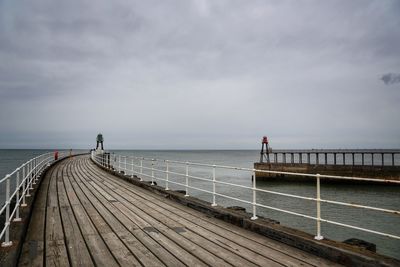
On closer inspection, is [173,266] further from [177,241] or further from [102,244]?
[102,244]

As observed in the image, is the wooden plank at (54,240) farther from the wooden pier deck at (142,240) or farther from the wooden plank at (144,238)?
the wooden plank at (144,238)

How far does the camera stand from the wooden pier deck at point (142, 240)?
395cm

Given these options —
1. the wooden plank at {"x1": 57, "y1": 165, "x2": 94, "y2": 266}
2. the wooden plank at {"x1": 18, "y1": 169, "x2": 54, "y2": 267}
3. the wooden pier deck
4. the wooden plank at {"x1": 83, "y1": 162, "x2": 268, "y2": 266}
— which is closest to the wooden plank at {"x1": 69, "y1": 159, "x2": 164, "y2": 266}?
the wooden pier deck

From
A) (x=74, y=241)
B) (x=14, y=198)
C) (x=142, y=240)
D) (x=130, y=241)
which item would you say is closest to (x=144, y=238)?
(x=142, y=240)

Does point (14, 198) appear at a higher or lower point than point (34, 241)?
lower

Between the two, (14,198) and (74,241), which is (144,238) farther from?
(14,198)

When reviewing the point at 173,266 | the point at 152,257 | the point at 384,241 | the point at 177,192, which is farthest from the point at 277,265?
the point at 384,241

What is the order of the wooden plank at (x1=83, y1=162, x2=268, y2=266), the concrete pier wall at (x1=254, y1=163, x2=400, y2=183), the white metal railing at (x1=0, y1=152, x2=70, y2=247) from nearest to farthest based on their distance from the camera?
the wooden plank at (x1=83, y1=162, x2=268, y2=266), the white metal railing at (x1=0, y1=152, x2=70, y2=247), the concrete pier wall at (x1=254, y1=163, x2=400, y2=183)

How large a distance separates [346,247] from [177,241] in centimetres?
236

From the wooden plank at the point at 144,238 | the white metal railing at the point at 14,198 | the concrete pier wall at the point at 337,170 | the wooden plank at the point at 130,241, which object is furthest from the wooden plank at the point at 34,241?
the concrete pier wall at the point at 337,170

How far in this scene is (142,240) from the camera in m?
4.80

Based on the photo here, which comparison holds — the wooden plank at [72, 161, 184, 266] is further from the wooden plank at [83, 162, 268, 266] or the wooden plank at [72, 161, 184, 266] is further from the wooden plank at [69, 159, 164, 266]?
the wooden plank at [83, 162, 268, 266]

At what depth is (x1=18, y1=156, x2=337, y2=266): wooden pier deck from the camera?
3953mm

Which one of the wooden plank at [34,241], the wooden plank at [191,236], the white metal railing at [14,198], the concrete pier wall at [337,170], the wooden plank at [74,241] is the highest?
the white metal railing at [14,198]
